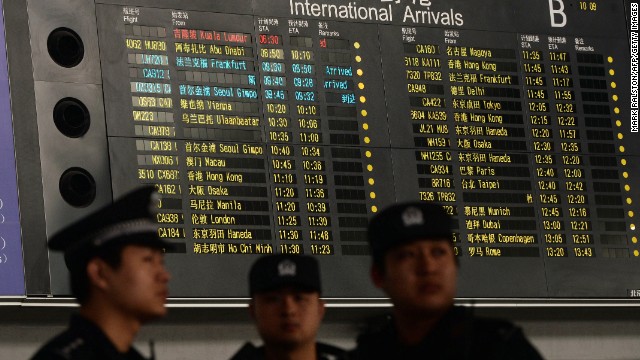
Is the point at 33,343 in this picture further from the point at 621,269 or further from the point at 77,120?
the point at 621,269

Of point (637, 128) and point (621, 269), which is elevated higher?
point (637, 128)

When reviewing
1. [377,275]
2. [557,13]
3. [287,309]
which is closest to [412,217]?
[377,275]

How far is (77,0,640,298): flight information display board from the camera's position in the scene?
21.3 feet

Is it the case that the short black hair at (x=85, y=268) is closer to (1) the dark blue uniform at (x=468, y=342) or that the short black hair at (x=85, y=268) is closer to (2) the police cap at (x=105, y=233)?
(2) the police cap at (x=105, y=233)

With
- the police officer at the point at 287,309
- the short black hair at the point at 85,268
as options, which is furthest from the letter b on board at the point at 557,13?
the short black hair at the point at 85,268

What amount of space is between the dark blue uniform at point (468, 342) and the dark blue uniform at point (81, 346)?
0.62 meters

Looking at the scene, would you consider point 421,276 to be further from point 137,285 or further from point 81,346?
point 81,346

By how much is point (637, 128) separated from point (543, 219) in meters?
0.73

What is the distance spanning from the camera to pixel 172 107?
6.52 meters

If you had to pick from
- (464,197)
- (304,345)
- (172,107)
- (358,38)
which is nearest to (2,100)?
(172,107)

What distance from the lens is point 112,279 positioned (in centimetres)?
338

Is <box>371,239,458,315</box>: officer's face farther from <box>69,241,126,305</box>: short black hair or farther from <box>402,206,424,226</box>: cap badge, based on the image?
<box>69,241,126,305</box>: short black hair

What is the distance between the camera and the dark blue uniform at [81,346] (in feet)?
10.7

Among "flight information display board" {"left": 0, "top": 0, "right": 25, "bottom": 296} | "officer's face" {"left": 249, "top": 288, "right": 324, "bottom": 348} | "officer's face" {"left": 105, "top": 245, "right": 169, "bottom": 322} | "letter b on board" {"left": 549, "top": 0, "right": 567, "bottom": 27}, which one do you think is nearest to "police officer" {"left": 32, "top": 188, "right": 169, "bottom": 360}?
"officer's face" {"left": 105, "top": 245, "right": 169, "bottom": 322}
